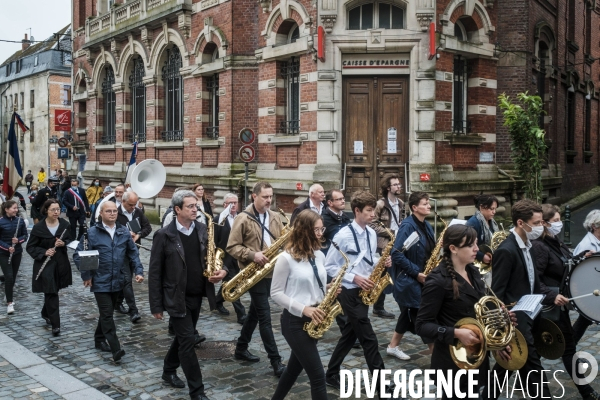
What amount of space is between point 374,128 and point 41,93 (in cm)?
4676

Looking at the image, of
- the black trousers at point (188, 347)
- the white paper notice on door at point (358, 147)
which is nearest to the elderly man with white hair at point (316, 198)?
the black trousers at point (188, 347)

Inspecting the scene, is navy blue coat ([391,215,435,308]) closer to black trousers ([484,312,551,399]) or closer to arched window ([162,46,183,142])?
black trousers ([484,312,551,399])

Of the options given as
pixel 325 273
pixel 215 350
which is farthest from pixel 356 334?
pixel 215 350

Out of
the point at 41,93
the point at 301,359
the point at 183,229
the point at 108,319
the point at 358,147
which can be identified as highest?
the point at 41,93

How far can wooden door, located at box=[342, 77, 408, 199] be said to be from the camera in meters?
16.1

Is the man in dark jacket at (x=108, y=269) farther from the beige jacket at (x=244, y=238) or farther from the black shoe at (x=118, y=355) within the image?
the beige jacket at (x=244, y=238)

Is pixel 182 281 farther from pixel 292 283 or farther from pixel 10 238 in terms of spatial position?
pixel 10 238

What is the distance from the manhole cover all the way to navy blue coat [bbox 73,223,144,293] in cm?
120

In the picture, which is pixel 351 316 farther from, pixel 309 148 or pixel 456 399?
pixel 309 148

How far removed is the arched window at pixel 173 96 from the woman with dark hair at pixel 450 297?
18813mm

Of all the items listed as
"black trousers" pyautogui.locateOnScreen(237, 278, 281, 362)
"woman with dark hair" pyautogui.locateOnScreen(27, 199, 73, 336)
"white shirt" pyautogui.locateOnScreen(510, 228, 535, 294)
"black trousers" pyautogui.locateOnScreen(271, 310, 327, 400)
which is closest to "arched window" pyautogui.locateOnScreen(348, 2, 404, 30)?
"woman with dark hair" pyautogui.locateOnScreen(27, 199, 73, 336)

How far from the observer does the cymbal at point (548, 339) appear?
559cm

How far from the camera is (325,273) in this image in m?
5.32

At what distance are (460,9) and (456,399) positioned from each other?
13.7 metres
